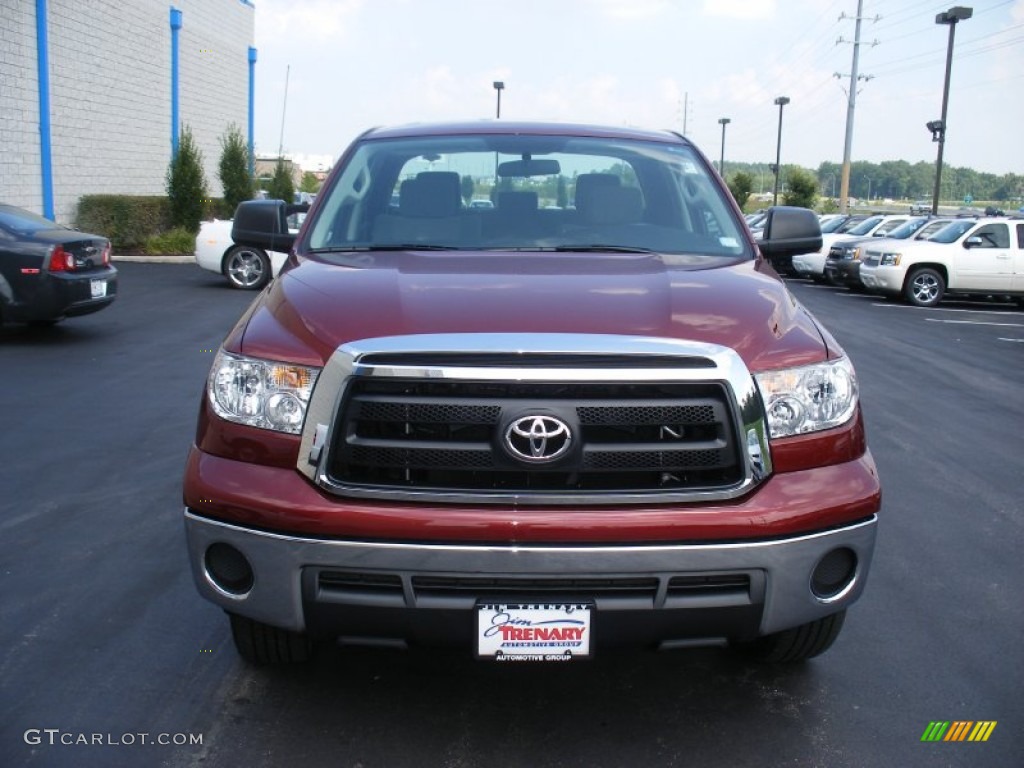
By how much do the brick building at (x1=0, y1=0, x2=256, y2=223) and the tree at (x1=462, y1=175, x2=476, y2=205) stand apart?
59.8ft

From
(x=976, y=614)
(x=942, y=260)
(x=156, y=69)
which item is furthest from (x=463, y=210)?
(x=156, y=69)

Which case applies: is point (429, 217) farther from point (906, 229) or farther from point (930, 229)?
point (906, 229)

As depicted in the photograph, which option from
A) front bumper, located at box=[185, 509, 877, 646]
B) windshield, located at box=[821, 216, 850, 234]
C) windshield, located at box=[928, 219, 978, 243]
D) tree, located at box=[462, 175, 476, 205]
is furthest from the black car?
windshield, located at box=[821, 216, 850, 234]

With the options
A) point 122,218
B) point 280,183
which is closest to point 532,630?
point 122,218

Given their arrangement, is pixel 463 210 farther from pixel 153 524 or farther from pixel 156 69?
pixel 156 69

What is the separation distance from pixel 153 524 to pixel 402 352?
296cm

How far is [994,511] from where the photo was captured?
602cm

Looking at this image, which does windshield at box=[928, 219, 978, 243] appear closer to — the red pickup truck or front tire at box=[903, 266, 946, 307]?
front tire at box=[903, 266, 946, 307]

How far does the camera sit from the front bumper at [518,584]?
287cm

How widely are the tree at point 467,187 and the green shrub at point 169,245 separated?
20465mm

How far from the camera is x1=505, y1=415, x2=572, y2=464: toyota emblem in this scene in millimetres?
2896

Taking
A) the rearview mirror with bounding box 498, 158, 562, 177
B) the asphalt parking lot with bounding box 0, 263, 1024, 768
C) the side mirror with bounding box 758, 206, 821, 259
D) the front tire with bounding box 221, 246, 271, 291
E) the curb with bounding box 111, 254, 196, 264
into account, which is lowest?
the asphalt parking lot with bounding box 0, 263, 1024, 768

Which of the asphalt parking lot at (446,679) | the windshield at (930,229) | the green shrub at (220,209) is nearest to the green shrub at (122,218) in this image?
the green shrub at (220,209)

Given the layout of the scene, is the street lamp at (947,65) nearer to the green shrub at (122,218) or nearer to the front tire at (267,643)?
the green shrub at (122,218)
